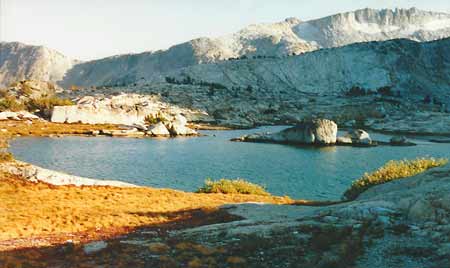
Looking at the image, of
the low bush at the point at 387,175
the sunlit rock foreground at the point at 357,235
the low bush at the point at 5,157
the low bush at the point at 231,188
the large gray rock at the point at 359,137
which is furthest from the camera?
the large gray rock at the point at 359,137

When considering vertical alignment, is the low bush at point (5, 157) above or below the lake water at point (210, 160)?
above

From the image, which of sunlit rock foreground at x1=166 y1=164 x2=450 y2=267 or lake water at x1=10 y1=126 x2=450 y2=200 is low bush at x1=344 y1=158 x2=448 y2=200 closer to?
lake water at x1=10 y1=126 x2=450 y2=200

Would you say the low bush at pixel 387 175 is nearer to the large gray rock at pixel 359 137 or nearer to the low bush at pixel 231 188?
the low bush at pixel 231 188

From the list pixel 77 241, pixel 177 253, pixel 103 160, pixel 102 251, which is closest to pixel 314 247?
pixel 177 253

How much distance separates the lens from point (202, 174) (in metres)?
71.4

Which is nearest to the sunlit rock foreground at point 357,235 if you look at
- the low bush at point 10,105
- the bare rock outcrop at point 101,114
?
the bare rock outcrop at point 101,114

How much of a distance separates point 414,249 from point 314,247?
3.84 m

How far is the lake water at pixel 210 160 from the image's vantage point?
66.2 meters

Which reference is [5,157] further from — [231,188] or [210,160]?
[210,160]

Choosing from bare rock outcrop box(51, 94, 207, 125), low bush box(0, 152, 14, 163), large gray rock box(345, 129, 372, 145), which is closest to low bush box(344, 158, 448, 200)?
low bush box(0, 152, 14, 163)

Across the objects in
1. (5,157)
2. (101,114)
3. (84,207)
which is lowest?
(84,207)

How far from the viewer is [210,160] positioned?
87.0m

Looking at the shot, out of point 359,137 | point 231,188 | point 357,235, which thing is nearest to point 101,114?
point 359,137

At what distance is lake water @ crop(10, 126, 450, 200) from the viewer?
66.2m
